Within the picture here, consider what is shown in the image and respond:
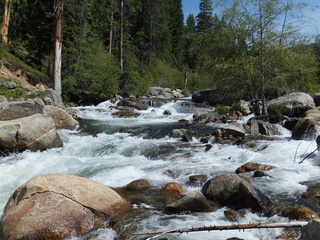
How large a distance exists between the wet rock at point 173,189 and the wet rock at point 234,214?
1035 mm

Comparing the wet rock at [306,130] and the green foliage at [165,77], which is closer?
the wet rock at [306,130]

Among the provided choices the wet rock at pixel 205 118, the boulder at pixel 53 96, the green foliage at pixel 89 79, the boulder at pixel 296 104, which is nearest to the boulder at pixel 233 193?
the wet rock at pixel 205 118

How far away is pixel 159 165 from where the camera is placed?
6117 mm

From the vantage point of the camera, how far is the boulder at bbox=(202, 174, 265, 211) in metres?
3.89

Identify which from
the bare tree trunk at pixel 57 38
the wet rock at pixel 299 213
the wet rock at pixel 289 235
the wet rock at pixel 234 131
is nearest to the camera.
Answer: the wet rock at pixel 289 235

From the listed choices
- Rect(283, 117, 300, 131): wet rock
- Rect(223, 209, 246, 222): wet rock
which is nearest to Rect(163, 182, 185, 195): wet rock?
Rect(223, 209, 246, 222): wet rock

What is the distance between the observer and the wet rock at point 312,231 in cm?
156

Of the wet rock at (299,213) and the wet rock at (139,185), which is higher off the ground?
the wet rock at (299,213)

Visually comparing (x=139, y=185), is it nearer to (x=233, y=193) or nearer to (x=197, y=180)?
(x=197, y=180)

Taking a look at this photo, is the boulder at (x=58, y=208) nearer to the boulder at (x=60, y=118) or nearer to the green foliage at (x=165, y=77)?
the boulder at (x=60, y=118)

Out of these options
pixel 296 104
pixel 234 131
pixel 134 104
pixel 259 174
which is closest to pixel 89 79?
pixel 134 104

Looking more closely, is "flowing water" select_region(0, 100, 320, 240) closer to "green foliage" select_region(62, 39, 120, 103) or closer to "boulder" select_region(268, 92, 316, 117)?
"boulder" select_region(268, 92, 316, 117)

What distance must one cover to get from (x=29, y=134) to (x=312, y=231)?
268 inches

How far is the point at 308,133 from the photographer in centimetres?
798
